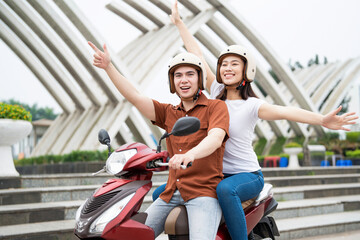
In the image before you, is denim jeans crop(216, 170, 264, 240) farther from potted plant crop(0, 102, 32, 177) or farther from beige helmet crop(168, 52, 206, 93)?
potted plant crop(0, 102, 32, 177)

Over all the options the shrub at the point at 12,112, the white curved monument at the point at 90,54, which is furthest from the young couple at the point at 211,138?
the white curved monument at the point at 90,54

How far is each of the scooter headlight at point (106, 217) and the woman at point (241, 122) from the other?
2.08ft

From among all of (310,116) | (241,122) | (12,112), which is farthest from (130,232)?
(12,112)

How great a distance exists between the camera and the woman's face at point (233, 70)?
2840mm

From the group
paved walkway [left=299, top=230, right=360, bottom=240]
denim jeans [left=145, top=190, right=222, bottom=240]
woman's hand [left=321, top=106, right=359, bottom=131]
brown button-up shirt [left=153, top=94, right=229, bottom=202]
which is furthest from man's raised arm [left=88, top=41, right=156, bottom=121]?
paved walkway [left=299, top=230, right=360, bottom=240]

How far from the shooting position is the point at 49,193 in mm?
5355

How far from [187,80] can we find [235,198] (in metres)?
0.78

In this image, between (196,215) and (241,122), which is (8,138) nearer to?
(241,122)

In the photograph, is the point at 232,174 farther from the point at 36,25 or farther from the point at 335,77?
the point at 335,77

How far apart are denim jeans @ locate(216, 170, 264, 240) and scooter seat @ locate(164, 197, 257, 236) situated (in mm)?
240

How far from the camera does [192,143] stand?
8.10 ft

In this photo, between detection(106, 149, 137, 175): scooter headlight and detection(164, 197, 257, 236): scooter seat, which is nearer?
detection(106, 149, 137, 175): scooter headlight

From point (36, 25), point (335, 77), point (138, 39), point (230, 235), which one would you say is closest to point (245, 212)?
point (230, 235)

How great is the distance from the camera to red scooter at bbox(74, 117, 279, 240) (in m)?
2.05
